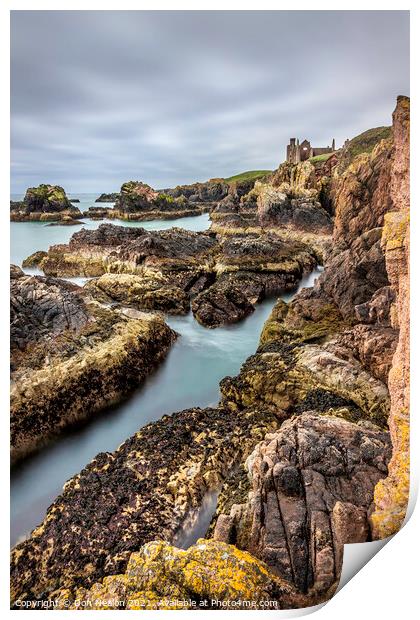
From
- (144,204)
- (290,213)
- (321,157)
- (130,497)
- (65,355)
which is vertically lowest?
(130,497)

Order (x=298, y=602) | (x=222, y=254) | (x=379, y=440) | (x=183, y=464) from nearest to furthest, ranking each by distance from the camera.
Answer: (x=298, y=602), (x=379, y=440), (x=183, y=464), (x=222, y=254)

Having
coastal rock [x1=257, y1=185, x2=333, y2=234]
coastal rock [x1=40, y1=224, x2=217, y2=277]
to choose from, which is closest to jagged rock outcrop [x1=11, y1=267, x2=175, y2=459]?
coastal rock [x1=40, y1=224, x2=217, y2=277]

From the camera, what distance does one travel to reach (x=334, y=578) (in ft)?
11.8

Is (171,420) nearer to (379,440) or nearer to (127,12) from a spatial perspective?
(379,440)

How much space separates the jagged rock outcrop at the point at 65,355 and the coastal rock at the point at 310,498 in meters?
3.16

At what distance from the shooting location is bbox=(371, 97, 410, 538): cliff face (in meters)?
4.07

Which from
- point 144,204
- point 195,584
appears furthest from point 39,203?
point 195,584

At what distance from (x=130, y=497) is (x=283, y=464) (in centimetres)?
218

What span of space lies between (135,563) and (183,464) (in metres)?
2.08

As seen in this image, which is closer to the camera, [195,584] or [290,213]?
[195,584]

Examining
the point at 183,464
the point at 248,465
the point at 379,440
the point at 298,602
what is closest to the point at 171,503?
the point at 183,464

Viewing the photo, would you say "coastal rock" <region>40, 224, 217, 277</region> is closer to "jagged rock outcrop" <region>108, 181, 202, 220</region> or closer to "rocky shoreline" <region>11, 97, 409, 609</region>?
"jagged rock outcrop" <region>108, 181, 202, 220</region>

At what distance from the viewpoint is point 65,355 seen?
8.26 metres

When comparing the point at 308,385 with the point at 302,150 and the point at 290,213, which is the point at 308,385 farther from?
the point at 290,213
